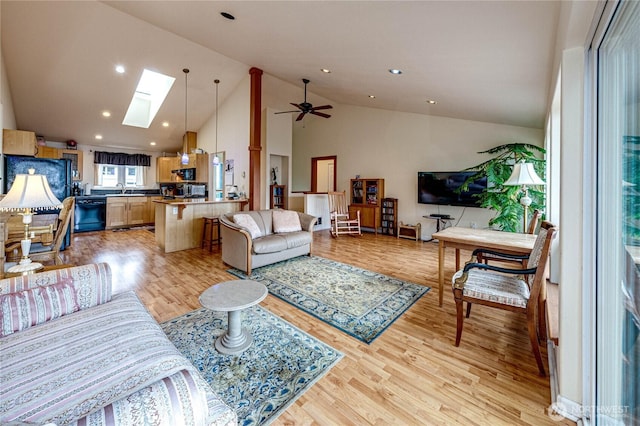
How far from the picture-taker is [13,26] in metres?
3.78

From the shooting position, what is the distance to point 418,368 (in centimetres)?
183

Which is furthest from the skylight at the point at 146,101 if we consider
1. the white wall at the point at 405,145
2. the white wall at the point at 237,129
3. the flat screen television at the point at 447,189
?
the flat screen television at the point at 447,189

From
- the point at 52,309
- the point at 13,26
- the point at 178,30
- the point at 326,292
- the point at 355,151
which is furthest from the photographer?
the point at 355,151

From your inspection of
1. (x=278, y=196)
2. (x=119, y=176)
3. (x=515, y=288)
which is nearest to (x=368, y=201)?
(x=278, y=196)

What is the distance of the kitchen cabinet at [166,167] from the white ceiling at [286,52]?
1732 millimetres

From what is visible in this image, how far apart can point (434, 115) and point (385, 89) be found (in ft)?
6.29

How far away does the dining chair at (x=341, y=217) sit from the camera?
6523mm

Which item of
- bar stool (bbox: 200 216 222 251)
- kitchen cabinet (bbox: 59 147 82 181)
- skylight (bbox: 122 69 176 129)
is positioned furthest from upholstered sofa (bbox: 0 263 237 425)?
kitchen cabinet (bbox: 59 147 82 181)

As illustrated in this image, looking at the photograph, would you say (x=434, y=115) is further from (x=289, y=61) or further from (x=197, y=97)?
(x=197, y=97)

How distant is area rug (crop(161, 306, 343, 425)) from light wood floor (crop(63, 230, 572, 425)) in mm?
90

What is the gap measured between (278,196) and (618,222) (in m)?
6.83

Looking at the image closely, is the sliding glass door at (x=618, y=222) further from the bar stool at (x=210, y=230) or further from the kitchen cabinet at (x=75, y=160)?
the kitchen cabinet at (x=75, y=160)

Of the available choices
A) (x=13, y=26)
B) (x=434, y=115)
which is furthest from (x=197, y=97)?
(x=434, y=115)

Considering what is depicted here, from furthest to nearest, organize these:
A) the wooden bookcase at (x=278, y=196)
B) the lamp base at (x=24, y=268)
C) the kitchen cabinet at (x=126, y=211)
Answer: the wooden bookcase at (x=278, y=196) → the kitchen cabinet at (x=126, y=211) → the lamp base at (x=24, y=268)
